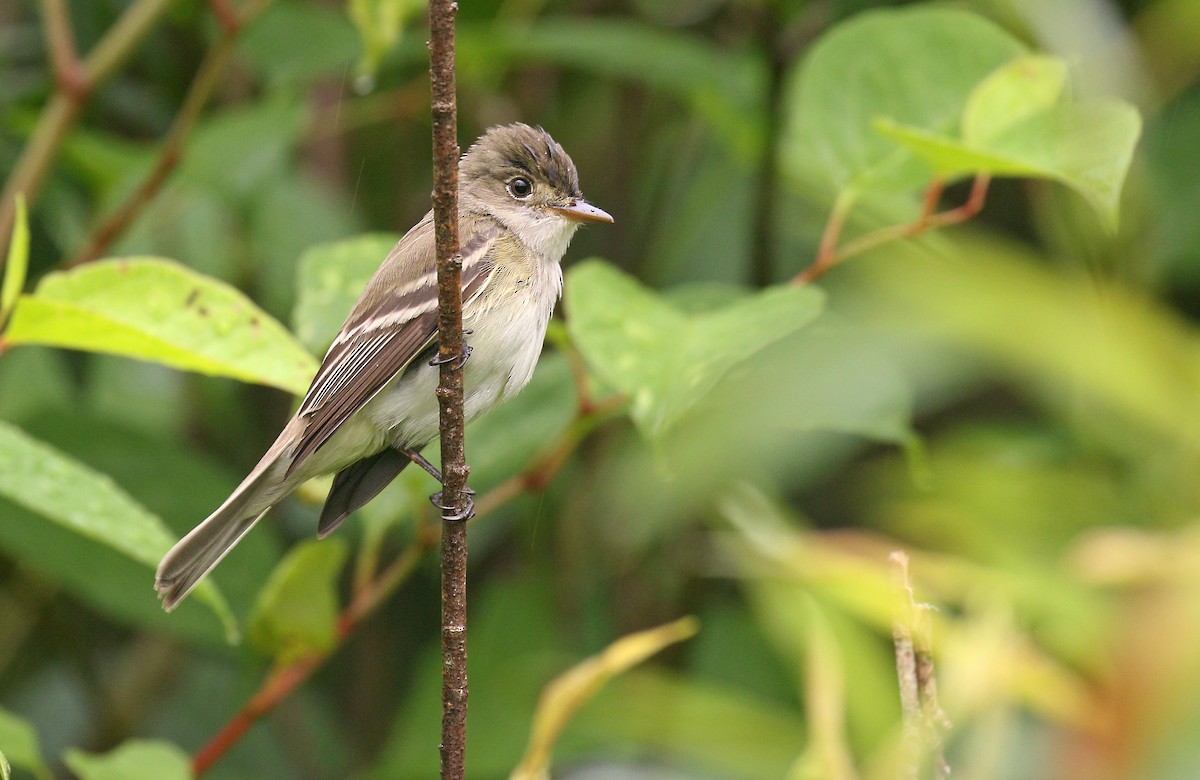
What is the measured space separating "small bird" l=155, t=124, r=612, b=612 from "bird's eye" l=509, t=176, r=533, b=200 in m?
0.20

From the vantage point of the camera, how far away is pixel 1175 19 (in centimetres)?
368

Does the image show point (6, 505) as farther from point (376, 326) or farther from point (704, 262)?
point (704, 262)

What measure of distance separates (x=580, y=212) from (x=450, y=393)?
52.4 inches

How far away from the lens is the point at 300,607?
110 inches

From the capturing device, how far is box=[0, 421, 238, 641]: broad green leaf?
2.28m

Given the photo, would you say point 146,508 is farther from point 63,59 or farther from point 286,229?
point 63,59

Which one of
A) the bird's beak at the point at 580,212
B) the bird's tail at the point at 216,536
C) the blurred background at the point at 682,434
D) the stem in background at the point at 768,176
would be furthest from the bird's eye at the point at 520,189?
the bird's tail at the point at 216,536

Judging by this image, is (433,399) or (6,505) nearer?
(433,399)

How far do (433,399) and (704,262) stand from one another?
182cm

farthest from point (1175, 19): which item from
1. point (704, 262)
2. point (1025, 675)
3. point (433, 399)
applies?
point (1025, 675)

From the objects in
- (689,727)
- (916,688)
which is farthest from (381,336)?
(916,688)

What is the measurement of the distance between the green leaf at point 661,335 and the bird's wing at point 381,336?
1.38 feet

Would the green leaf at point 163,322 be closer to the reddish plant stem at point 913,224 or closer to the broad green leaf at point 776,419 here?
the broad green leaf at point 776,419

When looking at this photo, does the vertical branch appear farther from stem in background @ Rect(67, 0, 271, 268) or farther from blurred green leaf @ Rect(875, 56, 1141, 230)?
→ stem in background @ Rect(67, 0, 271, 268)
